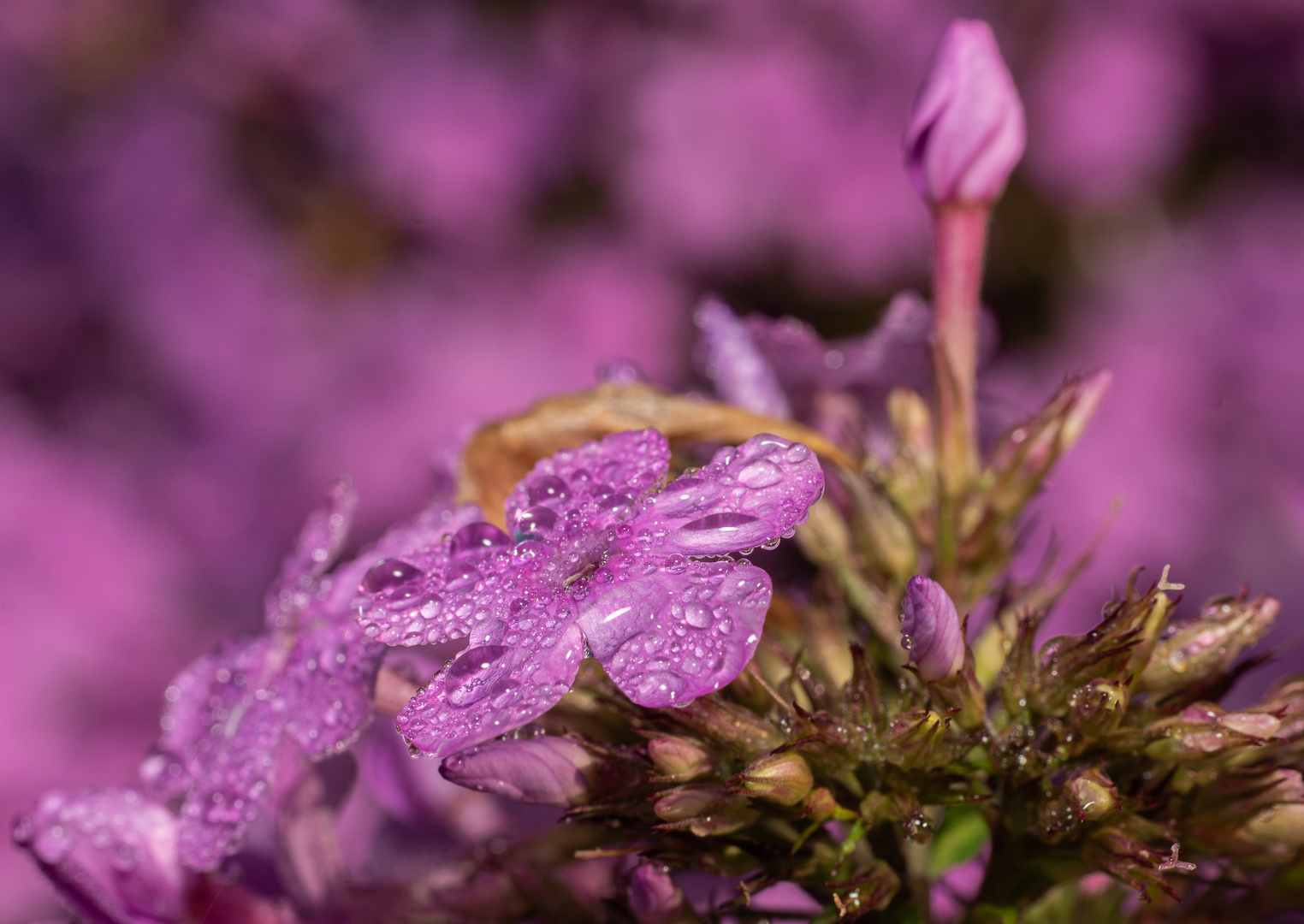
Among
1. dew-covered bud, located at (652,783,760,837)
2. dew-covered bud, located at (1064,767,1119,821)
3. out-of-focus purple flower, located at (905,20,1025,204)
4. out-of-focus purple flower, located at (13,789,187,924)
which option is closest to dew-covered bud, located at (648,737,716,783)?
dew-covered bud, located at (652,783,760,837)

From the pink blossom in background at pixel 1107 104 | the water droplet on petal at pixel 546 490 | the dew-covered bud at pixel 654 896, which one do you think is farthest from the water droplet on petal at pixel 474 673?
the pink blossom in background at pixel 1107 104

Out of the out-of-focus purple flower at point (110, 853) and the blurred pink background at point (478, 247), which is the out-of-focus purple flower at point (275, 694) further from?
the blurred pink background at point (478, 247)

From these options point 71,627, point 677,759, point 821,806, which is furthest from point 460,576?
point 71,627

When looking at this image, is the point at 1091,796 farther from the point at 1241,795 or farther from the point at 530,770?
the point at 530,770

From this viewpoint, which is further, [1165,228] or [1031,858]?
[1165,228]

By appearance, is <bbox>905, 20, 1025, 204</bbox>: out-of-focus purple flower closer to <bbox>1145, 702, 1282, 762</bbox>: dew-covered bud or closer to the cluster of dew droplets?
<bbox>1145, 702, 1282, 762</bbox>: dew-covered bud

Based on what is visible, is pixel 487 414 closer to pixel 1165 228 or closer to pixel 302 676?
pixel 1165 228

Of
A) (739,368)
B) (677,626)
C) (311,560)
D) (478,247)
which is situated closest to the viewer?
(677,626)

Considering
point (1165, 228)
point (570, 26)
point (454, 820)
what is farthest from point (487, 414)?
point (454, 820)
